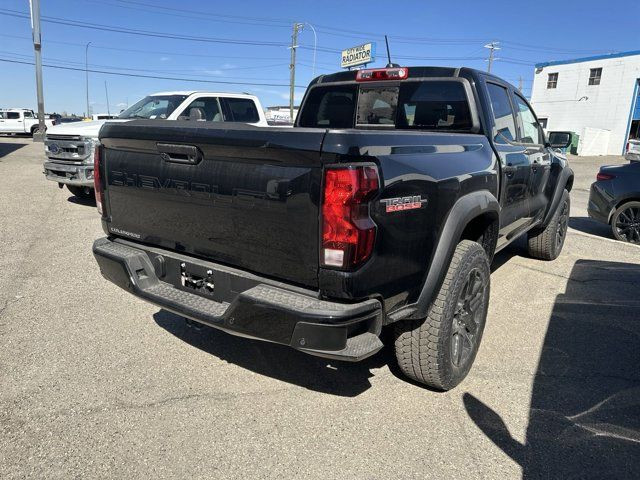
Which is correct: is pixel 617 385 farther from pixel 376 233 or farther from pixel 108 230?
pixel 108 230

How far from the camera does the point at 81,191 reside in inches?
400

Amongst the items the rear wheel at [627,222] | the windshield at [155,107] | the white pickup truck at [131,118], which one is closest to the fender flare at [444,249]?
the rear wheel at [627,222]

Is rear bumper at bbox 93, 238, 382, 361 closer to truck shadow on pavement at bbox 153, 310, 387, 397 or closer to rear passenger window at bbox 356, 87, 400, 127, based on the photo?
truck shadow on pavement at bbox 153, 310, 387, 397

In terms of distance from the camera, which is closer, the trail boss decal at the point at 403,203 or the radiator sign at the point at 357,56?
the trail boss decal at the point at 403,203

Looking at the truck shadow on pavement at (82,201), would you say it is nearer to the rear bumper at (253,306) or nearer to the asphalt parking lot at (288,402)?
the asphalt parking lot at (288,402)

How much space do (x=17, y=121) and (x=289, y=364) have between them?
36.7 meters

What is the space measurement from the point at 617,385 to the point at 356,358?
2076mm

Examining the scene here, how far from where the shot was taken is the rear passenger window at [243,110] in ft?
30.9

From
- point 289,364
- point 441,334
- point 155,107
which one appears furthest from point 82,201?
point 441,334

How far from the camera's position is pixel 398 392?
308cm

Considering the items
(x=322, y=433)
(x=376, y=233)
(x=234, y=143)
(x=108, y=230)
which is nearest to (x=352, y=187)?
(x=376, y=233)

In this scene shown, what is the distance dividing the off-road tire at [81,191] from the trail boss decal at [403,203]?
902cm

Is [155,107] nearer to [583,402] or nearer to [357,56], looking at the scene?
[583,402]

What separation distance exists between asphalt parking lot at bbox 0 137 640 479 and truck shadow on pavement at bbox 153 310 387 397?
0.5 inches
